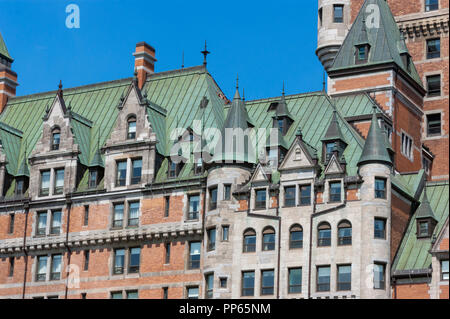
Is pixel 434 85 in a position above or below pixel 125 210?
above

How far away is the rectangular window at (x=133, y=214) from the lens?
295 feet

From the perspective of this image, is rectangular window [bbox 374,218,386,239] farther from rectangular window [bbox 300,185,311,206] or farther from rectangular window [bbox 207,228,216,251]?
rectangular window [bbox 207,228,216,251]

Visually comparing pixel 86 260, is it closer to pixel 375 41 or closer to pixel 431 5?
pixel 375 41

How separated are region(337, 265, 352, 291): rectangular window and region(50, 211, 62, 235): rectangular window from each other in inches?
827

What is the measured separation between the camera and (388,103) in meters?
94.3

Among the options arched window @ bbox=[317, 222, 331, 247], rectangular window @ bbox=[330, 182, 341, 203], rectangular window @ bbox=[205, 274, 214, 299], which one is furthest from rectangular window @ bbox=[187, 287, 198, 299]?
rectangular window @ bbox=[330, 182, 341, 203]

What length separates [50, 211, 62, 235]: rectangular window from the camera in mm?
92562

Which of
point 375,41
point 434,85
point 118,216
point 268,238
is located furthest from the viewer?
point 434,85

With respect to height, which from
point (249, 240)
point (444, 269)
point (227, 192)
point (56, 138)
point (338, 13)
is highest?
point (338, 13)

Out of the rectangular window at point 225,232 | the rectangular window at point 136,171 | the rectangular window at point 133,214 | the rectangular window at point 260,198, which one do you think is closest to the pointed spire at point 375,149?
the rectangular window at point 260,198

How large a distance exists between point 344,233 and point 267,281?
5815mm

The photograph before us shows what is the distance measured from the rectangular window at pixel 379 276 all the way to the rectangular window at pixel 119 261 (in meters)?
17.5

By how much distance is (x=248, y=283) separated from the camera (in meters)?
85.3

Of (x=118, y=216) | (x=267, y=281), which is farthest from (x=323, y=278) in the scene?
(x=118, y=216)
